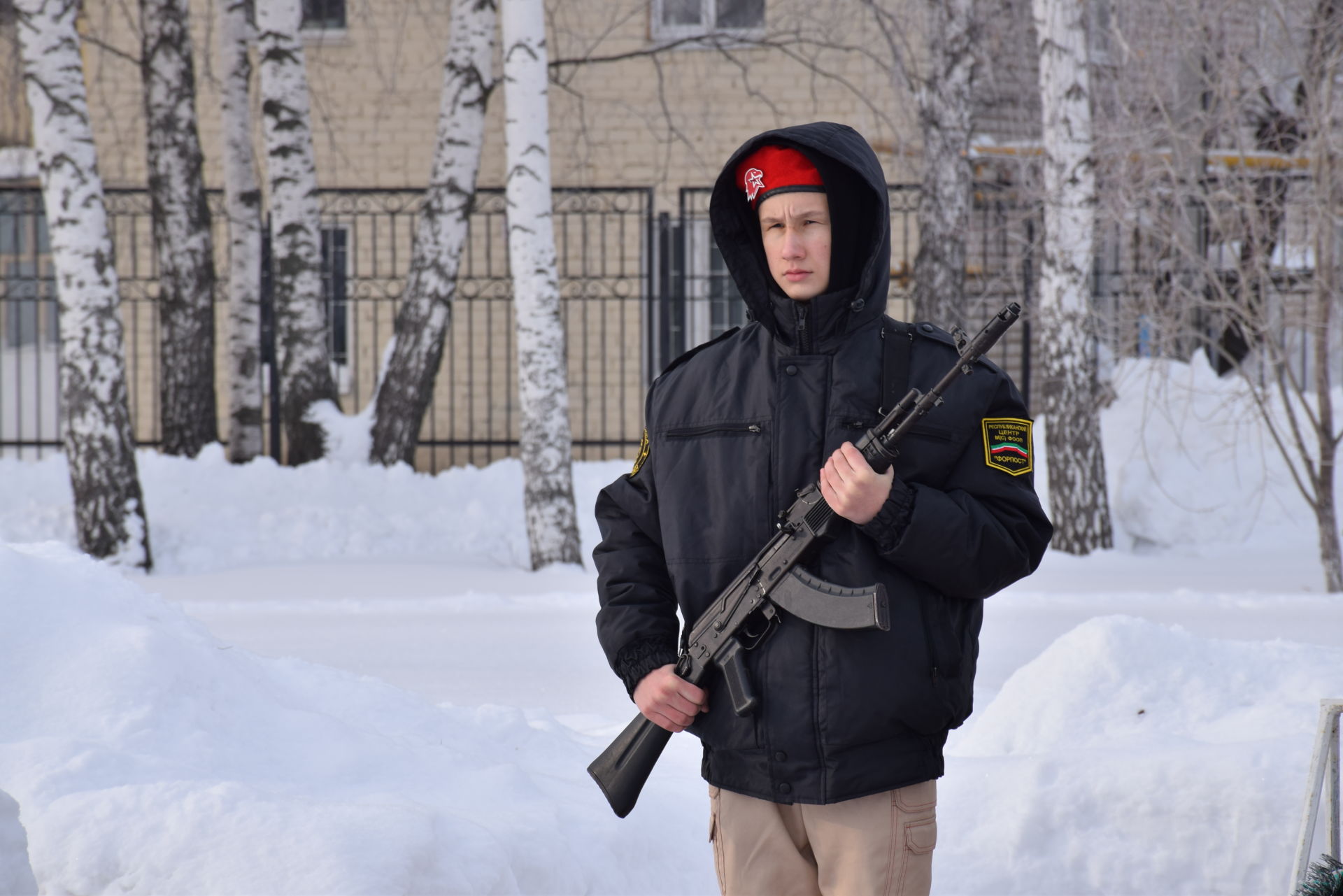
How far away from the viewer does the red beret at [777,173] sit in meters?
2.20

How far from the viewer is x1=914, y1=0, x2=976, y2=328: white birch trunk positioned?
999 centimetres

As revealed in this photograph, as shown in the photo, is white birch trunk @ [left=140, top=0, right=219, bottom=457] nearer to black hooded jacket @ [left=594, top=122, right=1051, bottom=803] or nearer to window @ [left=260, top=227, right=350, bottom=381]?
window @ [left=260, top=227, right=350, bottom=381]

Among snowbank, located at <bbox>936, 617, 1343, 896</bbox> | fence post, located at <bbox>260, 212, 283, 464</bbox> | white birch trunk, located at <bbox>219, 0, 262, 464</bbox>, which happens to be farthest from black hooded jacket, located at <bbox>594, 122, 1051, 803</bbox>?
white birch trunk, located at <bbox>219, 0, 262, 464</bbox>

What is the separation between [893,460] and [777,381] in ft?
0.79

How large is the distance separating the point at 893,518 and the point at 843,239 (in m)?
0.50

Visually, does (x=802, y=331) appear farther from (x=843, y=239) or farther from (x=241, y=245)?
(x=241, y=245)

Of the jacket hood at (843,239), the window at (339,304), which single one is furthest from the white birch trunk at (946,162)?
the jacket hood at (843,239)

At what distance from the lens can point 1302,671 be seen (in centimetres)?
430

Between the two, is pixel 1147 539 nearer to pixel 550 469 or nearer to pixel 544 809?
pixel 550 469

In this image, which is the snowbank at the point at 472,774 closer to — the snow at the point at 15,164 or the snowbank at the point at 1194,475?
the snowbank at the point at 1194,475

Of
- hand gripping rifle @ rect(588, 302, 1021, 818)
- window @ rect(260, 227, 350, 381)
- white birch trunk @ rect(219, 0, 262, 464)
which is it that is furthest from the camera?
window @ rect(260, 227, 350, 381)

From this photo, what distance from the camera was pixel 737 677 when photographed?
7.04 feet

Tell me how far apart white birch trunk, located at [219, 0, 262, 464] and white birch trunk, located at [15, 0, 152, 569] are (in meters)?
2.91

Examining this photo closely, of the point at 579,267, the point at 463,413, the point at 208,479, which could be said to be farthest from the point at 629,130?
the point at 208,479
